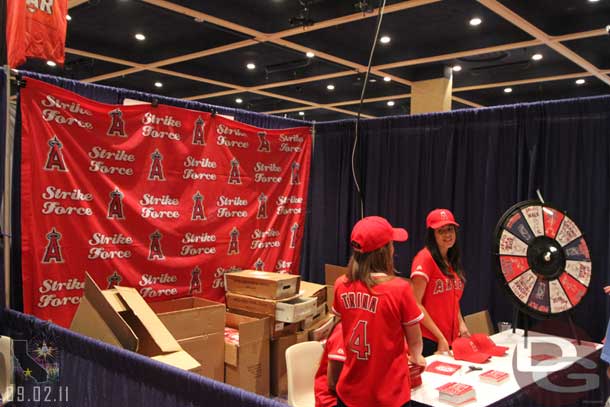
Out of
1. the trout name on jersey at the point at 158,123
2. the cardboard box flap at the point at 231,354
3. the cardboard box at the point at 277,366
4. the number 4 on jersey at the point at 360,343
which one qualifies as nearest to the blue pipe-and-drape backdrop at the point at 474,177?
the cardboard box at the point at 277,366

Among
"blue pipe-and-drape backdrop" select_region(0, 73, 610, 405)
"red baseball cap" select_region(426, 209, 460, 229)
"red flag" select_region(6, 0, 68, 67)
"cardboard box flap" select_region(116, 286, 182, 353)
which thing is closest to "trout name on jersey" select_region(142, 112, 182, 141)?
"blue pipe-and-drape backdrop" select_region(0, 73, 610, 405)

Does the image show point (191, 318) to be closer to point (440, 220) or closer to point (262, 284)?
point (262, 284)

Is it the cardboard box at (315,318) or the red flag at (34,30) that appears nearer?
the red flag at (34,30)

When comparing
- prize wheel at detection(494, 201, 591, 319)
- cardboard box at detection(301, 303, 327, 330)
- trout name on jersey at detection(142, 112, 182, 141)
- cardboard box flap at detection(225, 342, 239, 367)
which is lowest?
cardboard box flap at detection(225, 342, 239, 367)

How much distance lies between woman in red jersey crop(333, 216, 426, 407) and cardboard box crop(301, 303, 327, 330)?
214 cm

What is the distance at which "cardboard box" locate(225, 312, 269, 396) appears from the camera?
12.3 ft

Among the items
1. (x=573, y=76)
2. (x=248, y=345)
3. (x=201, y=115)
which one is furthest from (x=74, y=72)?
(x=573, y=76)

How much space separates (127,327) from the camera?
275 cm

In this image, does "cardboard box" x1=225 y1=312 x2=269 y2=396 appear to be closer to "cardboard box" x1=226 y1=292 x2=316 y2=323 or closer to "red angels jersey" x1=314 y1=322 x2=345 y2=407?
"cardboard box" x1=226 y1=292 x2=316 y2=323

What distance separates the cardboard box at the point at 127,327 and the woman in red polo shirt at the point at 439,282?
1.31 meters

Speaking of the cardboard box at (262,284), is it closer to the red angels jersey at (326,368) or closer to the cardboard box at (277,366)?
the cardboard box at (277,366)

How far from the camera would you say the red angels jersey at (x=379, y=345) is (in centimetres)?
197

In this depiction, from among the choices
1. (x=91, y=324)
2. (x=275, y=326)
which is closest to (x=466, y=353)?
(x=275, y=326)

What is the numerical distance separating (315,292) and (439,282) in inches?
64.5
